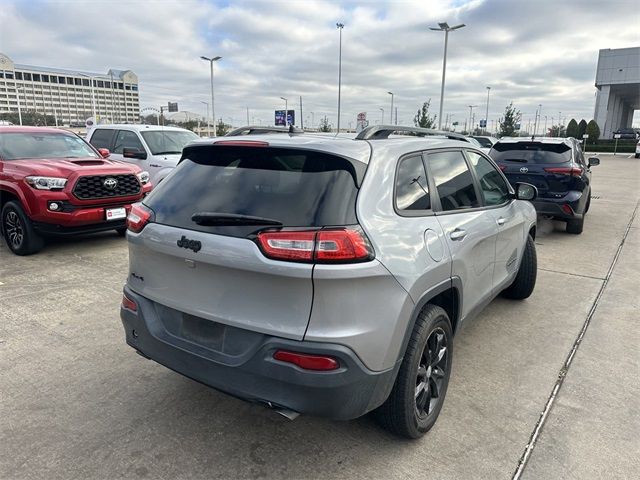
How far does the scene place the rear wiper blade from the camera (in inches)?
85.1

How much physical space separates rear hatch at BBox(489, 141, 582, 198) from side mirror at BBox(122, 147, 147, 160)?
672cm

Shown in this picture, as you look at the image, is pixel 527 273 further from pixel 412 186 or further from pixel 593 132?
pixel 593 132

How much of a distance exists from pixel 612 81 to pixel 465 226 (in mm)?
61690

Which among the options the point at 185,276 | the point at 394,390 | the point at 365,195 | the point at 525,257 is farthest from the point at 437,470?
the point at 525,257

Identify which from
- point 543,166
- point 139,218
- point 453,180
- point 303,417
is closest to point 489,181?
point 453,180

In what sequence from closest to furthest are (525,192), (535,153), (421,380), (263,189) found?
(263,189)
(421,380)
(525,192)
(535,153)

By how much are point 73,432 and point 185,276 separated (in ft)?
3.96

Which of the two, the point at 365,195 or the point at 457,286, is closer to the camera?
the point at 365,195

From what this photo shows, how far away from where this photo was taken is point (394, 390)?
7.92 ft

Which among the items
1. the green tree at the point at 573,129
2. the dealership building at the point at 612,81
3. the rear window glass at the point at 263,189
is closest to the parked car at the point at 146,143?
the rear window glass at the point at 263,189

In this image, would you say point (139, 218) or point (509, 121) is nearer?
point (139, 218)

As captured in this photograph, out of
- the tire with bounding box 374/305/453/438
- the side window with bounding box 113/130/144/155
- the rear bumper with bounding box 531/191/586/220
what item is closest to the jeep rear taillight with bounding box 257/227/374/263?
the tire with bounding box 374/305/453/438

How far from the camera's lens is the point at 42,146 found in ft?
23.4

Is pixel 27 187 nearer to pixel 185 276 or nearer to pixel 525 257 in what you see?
pixel 185 276
